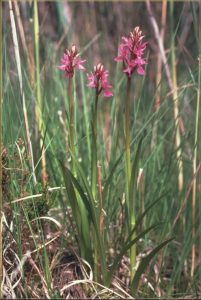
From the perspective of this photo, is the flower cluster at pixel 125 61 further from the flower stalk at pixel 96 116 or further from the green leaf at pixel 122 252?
the green leaf at pixel 122 252

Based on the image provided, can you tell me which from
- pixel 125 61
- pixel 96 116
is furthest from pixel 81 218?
pixel 125 61

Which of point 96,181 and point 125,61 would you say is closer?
point 125,61

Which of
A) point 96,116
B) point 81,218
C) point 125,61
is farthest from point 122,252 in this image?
point 125,61

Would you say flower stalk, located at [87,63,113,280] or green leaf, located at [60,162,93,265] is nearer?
flower stalk, located at [87,63,113,280]

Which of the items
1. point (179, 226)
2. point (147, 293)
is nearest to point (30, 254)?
point (147, 293)

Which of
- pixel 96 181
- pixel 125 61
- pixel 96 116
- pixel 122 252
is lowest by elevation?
pixel 122 252

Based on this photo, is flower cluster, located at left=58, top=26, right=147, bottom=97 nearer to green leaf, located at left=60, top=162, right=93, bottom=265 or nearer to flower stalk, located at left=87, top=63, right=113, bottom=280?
flower stalk, located at left=87, top=63, right=113, bottom=280

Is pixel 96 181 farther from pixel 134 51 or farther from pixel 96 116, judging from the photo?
pixel 134 51

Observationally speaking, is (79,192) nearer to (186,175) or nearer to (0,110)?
(0,110)

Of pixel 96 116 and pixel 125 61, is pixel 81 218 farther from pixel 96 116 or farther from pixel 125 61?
pixel 125 61

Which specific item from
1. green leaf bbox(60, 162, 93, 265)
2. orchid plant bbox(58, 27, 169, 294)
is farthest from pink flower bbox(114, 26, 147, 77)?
green leaf bbox(60, 162, 93, 265)

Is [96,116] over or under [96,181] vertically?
over
